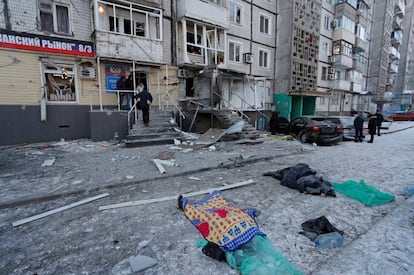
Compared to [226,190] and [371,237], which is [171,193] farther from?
[371,237]

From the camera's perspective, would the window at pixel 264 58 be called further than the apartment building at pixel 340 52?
No

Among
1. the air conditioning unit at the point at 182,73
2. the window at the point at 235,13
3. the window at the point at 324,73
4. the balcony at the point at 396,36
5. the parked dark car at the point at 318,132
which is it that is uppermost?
the balcony at the point at 396,36

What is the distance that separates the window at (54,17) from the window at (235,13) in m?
10.8

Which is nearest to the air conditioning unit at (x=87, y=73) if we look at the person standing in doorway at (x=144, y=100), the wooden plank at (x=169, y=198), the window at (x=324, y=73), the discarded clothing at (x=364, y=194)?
the person standing in doorway at (x=144, y=100)

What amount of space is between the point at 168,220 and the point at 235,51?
616 inches

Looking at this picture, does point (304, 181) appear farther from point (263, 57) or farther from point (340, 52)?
point (340, 52)

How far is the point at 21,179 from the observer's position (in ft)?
16.4

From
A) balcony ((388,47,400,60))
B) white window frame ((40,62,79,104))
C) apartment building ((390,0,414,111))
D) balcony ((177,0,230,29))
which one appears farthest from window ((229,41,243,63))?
apartment building ((390,0,414,111))

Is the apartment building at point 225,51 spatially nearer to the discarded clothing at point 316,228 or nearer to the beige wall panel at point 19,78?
the beige wall panel at point 19,78

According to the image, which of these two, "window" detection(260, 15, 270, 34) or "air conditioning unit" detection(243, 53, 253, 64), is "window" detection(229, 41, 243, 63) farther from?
"window" detection(260, 15, 270, 34)

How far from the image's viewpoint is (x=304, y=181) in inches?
178

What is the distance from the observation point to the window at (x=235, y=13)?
15.6 meters

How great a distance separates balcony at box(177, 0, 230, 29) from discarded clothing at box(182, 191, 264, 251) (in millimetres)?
12486

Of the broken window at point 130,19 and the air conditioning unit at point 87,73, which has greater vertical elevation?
the broken window at point 130,19
